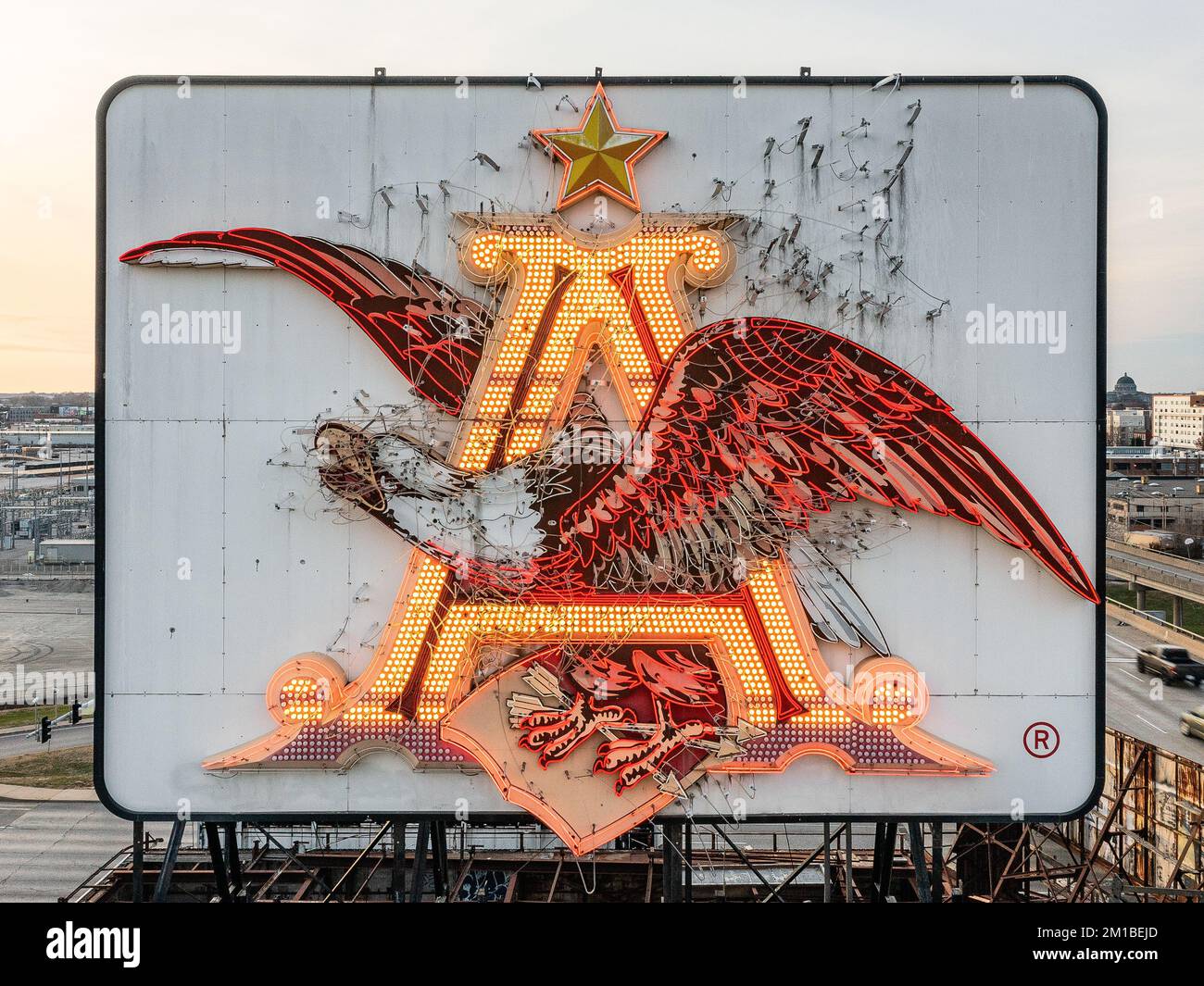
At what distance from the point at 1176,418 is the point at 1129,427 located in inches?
286

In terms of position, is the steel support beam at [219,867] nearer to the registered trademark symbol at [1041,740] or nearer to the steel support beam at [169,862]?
the steel support beam at [169,862]

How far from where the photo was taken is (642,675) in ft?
18.9

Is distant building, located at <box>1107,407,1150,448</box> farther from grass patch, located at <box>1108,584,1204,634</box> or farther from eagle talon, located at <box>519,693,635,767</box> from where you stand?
eagle talon, located at <box>519,693,635,767</box>

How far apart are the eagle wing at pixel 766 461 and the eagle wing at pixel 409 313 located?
1.40 meters

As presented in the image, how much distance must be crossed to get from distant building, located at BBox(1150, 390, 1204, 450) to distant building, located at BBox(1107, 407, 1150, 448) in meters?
0.68

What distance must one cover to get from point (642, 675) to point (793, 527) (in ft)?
5.26

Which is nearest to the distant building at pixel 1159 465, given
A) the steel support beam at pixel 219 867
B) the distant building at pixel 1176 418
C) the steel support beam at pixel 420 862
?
the distant building at pixel 1176 418

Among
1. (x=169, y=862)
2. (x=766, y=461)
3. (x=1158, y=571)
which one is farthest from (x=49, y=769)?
(x=1158, y=571)

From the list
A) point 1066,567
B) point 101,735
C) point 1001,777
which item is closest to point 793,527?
point 1066,567

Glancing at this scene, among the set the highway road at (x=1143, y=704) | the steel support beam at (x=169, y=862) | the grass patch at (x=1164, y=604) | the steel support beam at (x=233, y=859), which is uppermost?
the steel support beam at (x=169, y=862)

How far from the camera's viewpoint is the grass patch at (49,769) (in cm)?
1844

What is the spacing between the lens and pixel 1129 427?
68562 millimetres

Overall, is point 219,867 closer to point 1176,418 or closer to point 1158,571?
point 1158,571
